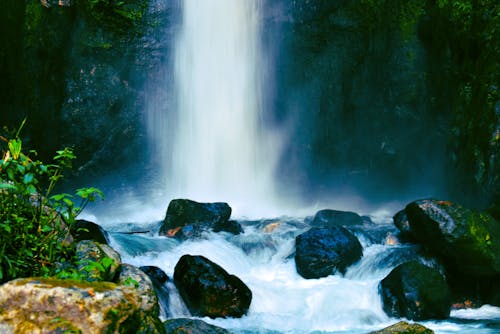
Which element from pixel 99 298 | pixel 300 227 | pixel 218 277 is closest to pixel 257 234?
pixel 300 227

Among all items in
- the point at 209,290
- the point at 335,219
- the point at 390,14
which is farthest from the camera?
the point at 390,14

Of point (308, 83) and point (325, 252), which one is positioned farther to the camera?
point (308, 83)

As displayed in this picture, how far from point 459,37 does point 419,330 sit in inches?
423

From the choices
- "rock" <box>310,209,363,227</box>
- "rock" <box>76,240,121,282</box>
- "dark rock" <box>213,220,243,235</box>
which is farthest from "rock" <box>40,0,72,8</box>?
"rock" <box>76,240,121,282</box>

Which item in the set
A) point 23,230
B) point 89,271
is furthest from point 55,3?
point 89,271

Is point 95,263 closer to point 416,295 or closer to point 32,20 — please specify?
point 416,295

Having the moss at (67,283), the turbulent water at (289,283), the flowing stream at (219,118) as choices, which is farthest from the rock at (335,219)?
the moss at (67,283)

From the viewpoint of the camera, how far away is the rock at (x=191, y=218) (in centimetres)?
1010

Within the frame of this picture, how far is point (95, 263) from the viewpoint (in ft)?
11.1

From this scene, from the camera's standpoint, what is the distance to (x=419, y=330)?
4.68 meters

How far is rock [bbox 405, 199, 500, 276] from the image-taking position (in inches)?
291

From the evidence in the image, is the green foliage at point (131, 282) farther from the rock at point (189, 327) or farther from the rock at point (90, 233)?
the rock at point (90, 233)

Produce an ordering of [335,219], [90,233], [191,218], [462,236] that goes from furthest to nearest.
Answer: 1. [335,219]
2. [191,218]
3. [90,233]
4. [462,236]

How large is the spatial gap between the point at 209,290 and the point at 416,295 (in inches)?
121
